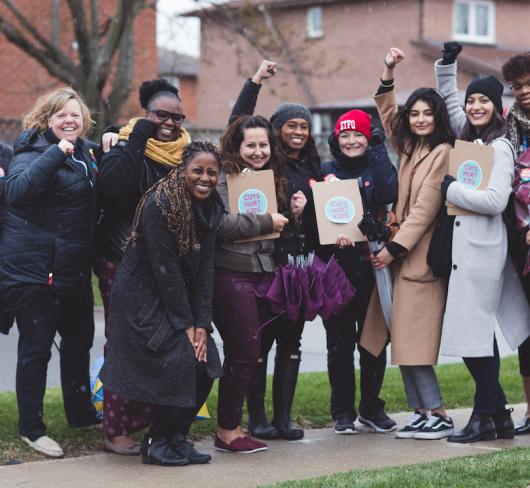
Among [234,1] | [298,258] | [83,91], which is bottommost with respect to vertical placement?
[298,258]

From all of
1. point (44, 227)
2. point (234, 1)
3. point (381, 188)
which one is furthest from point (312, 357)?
point (234, 1)

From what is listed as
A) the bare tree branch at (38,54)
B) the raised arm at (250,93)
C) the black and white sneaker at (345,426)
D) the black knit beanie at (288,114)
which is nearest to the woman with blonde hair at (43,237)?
the raised arm at (250,93)

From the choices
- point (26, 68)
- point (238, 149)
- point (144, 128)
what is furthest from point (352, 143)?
point (26, 68)

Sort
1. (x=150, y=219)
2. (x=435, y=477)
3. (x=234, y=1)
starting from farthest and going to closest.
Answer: (x=234, y=1) < (x=150, y=219) < (x=435, y=477)

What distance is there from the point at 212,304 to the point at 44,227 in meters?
1.04

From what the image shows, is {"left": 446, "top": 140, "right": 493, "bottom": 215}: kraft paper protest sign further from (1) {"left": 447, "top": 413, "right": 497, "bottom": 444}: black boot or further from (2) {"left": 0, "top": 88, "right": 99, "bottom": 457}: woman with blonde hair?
(2) {"left": 0, "top": 88, "right": 99, "bottom": 457}: woman with blonde hair

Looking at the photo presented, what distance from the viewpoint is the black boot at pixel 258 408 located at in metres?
6.77

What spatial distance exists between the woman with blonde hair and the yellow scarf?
28cm

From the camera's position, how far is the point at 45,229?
614cm

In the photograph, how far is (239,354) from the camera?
6.28 metres

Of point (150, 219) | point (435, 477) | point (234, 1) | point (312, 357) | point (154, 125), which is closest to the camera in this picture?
point (435, 477)

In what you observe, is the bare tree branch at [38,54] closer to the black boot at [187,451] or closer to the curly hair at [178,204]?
the curly hair at [178,204]

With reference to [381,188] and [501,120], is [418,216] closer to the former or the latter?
[381,188]

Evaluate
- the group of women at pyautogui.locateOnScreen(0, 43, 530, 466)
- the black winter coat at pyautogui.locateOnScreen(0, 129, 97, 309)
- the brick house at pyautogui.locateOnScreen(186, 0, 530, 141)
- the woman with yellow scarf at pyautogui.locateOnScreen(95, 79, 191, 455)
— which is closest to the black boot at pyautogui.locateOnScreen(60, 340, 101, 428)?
the group of women at pyautogui.locateOnScreen(0, 43, 530, 466)
